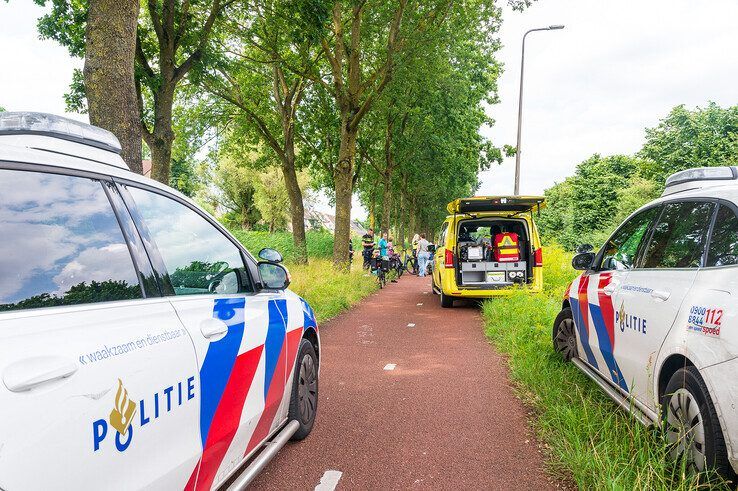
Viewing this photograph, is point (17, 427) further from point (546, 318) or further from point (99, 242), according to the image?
point (546, 318)

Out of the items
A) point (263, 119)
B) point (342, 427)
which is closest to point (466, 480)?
point (342, 427)

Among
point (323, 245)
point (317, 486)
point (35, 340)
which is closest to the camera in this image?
point (35, 340)

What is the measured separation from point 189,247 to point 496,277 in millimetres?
8563

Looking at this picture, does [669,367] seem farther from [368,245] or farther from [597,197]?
[597,197]

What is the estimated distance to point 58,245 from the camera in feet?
5.50

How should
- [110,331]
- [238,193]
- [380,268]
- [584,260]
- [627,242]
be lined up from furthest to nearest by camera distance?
[238,193] < [380,268] < [584,260] < [627,242] < [110,331]

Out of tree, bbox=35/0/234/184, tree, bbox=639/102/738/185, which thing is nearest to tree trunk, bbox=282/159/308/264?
tree, bbox=35/0/234/184

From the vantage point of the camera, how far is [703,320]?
97.3 inches

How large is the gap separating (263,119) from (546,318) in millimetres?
15642

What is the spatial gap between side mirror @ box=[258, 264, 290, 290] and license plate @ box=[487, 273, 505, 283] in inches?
301

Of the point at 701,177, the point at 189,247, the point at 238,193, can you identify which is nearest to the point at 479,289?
the point at 701,177

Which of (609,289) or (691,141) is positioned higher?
(691,141)

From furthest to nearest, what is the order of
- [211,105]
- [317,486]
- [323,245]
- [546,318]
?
[323,245]
[211,105]
[546,318]
[317,486]

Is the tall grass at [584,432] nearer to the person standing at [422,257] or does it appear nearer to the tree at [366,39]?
the tree at [366,39]
